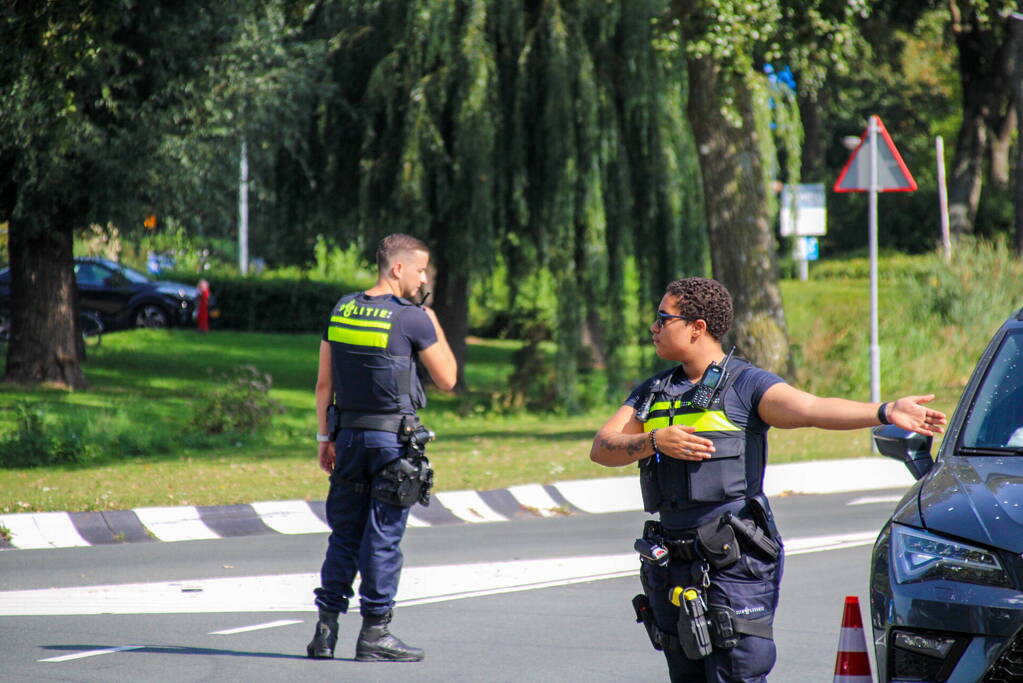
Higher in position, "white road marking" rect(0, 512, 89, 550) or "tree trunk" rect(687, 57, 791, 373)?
"tree trunk" rect(687, 57, 791, 373)

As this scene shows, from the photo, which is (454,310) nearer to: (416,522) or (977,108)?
(416,522)

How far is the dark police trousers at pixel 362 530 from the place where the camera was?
6.13m

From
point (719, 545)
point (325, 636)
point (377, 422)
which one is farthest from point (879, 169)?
point (719, 545)

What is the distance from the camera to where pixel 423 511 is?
10883mm

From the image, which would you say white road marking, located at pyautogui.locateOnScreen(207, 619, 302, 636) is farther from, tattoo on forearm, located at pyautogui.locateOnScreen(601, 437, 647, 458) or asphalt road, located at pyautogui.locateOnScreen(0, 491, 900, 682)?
tattoo on forearm, located at pyautogui.locateOnScreen(601, 437, 647, 458)

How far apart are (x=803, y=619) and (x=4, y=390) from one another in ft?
41.8

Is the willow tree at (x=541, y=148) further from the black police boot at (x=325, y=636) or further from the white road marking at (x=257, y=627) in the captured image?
the black police boot at (x=325, y=636)

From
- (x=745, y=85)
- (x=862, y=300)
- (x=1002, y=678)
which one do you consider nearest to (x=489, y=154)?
(x=745, y=85)

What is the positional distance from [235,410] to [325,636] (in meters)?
9.79

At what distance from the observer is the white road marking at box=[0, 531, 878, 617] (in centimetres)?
745

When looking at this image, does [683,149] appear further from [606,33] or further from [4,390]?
[4,390]

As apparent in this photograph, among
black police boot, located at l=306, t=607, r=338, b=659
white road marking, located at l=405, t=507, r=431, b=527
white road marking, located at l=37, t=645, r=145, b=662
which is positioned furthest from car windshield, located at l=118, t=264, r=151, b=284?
black police boot, located at l=306, t=607, r=338, b=659

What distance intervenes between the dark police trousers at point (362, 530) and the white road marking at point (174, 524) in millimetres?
3920

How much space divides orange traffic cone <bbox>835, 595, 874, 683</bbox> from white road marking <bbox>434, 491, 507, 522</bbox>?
656 centimetres
